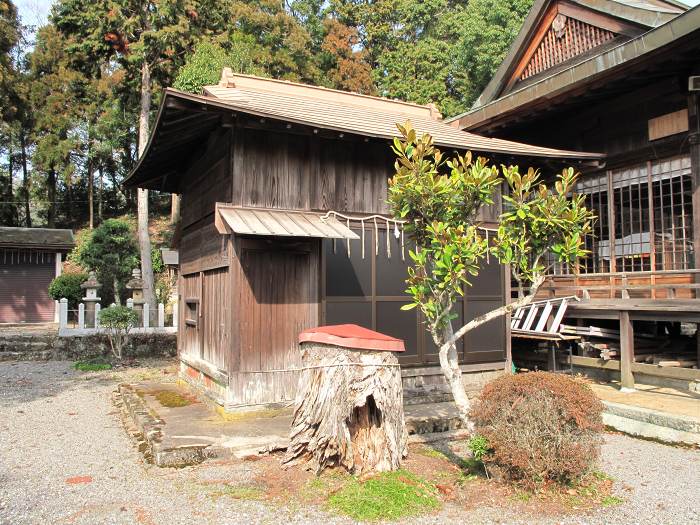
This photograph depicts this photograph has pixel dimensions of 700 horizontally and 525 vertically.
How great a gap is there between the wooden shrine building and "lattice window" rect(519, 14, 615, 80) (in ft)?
0.12

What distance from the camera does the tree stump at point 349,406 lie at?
506 centimetres

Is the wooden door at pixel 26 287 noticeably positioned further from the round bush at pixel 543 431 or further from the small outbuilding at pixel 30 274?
the round bush at pixel 543 431

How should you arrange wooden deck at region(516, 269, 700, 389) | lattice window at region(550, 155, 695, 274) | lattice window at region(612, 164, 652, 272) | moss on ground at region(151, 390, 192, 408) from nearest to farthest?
moss on ground at region(151, 390, 192, 408)
wooden deck at region(516, 269, 700, 389)
lattice window at region(550, 155, 695, 274)
lattice window at region(612, 164, 652, 272)

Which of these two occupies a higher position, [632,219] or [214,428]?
[632,219]

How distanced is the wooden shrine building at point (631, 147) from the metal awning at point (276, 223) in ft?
18.6

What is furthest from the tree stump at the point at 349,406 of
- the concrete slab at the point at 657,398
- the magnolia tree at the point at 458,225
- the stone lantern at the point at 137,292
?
→ the stone lantern at the point at 137,292

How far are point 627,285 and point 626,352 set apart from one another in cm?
137

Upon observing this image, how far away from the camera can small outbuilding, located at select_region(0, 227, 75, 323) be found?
73.9 feet

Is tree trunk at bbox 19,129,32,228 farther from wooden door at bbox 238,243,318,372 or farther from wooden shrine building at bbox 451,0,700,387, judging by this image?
wooden door at bbox 238,243,318,372

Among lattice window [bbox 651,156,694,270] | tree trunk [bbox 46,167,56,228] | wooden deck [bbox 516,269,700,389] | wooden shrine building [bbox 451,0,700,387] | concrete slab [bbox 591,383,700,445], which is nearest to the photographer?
concrete slab [bbox 591,383,700,445]

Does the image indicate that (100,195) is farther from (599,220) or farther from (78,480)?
(78,480)

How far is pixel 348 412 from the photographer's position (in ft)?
16.6

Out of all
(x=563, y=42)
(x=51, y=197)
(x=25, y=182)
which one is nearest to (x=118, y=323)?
(x=563, y=42)

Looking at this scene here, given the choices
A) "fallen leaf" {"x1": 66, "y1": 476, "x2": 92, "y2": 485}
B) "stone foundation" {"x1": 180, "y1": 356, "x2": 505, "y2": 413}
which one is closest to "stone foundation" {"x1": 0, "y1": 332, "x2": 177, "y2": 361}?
"stone foundation" {"x1": 180, "y1": 356, "x2": 505, "y2": 413}
